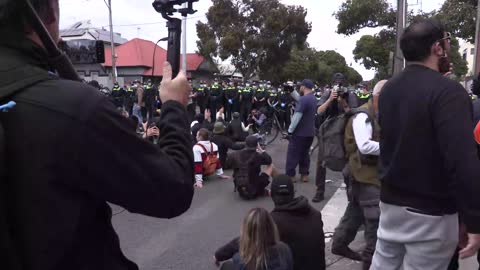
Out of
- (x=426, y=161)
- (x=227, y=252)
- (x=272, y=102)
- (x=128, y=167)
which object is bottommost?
(x=272, y=102)

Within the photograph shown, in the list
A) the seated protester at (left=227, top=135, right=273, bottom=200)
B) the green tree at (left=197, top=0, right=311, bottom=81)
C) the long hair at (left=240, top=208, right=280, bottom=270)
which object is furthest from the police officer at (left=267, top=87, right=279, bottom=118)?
the green tree at (left=197, top=0, right=311, bottom=81)

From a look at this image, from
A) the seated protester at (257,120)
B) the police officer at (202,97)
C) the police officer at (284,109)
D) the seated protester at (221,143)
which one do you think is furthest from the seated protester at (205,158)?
the police officer at (202,97)

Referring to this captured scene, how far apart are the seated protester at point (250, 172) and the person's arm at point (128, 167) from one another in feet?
20.7

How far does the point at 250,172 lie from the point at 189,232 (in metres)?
1.95

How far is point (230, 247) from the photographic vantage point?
427cm

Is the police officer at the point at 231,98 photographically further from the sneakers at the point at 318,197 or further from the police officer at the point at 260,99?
the sneakers at the point at 318,197

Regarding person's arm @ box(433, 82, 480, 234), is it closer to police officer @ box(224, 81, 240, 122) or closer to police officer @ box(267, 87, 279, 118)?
police officer @ box(267, 87, 279, 118)

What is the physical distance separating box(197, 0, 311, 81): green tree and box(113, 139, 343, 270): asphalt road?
30.1 metres

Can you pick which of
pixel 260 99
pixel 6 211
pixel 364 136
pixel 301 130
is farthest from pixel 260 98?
pixel 6 211

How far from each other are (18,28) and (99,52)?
16.2ft

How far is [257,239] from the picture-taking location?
11.0ft

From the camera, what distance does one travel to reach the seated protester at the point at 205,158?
8.69 meters

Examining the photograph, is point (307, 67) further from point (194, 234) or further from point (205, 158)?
point (194, 234)

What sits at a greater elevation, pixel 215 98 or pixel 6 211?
pixel 6 211
